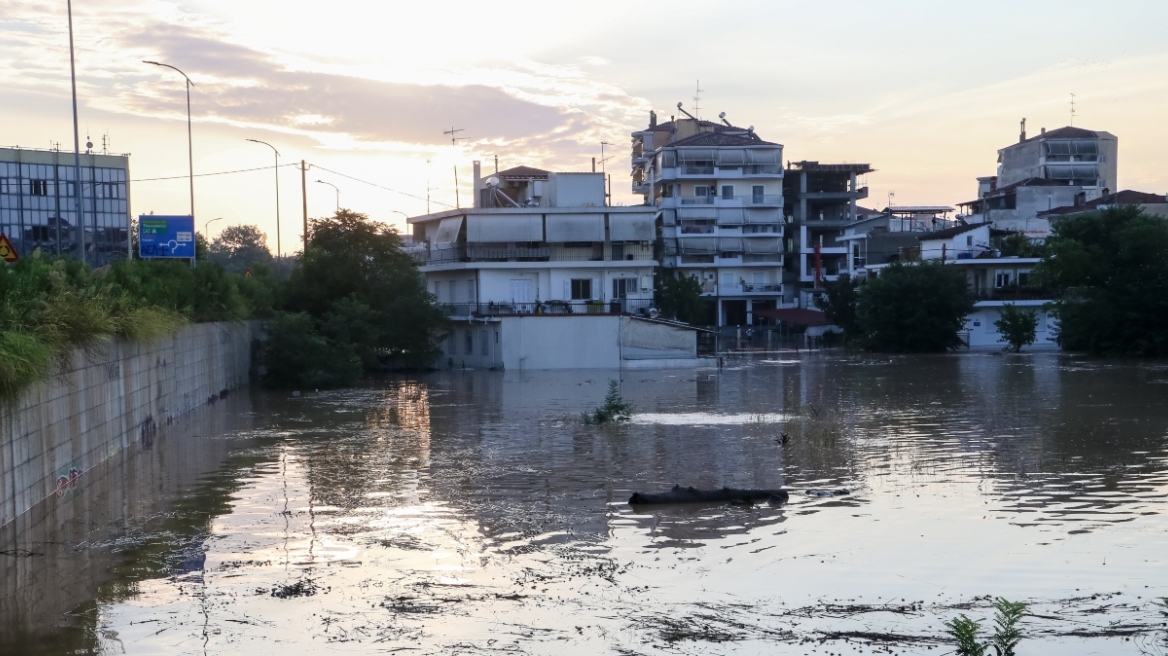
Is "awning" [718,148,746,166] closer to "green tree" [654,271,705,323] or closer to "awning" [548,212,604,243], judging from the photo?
"green tree" [654,271,705,323]

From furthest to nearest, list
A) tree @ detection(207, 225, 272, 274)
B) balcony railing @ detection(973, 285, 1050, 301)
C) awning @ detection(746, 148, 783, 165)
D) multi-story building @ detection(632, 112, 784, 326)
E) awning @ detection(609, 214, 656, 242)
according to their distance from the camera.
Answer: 1. tree @ detection(207, 225, 272, 274)
2. awning @ detection(746, 148, 783, 165)
3. multi-story building @ detection(632, 112, 784, 326)
4. balcony railing @ detection(973, 285, 1050, 301)
5. awning @ detection(609, 214, 656, 242)

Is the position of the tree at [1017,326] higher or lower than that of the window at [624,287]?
lower

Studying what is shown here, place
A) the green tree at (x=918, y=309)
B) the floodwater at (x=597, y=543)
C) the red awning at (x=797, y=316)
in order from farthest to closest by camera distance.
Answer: the red awning at (x=797, y=316) < the green tree at (x=918, y=309) < the floodwater at (x=597, y=543)

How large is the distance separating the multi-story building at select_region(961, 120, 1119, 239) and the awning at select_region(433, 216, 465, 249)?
153ft

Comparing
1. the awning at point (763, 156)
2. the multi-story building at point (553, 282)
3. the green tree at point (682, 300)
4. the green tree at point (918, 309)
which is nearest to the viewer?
the multi-story building at point (553, 282)

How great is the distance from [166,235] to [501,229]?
20362 millimetres

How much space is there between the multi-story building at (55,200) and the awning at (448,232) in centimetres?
5079

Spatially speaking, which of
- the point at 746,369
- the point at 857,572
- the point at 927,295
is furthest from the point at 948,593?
the point at 927,295

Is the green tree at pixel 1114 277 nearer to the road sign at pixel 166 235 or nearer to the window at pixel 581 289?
the window at pixel 581 289

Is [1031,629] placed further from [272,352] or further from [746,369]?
[746,369]

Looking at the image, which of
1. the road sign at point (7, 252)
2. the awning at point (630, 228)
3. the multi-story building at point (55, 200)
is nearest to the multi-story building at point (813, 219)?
the awning at point (630, 228)

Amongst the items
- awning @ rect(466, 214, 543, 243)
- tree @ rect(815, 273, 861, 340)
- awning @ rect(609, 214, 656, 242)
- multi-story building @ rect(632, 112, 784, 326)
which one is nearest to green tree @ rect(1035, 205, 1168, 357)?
tree @ rect(815, 273, 861, 340)

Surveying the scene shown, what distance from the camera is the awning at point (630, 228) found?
6178 centimetres

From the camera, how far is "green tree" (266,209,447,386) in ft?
169
